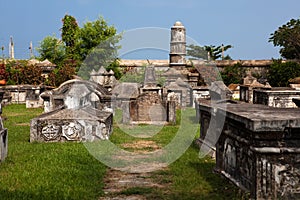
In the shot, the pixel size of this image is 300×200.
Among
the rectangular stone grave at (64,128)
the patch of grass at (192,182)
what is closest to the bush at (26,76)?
the rectangular stone grave at (64,128)

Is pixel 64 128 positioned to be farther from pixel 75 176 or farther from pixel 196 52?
pixel 196 52

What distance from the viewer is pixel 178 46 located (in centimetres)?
3750

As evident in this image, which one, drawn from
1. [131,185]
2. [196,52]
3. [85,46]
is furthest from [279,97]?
[196,52]

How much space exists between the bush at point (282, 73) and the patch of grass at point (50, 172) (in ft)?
89.6

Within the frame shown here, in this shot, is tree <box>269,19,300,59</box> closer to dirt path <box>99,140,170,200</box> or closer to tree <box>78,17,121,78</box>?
tree <box>78,17,121,78</box>

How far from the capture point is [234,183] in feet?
20.2

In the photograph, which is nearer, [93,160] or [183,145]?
[93,160]

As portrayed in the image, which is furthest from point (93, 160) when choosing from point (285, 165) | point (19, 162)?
point (285, 165)

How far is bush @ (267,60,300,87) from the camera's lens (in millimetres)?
34219

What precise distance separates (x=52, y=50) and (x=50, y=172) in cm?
3085

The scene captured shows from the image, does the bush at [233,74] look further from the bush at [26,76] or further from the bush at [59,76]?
the bush at [26,76]

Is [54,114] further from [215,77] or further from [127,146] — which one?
[215,77]

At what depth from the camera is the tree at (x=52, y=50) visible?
36.6 meters

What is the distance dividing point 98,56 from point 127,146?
26138 mm
